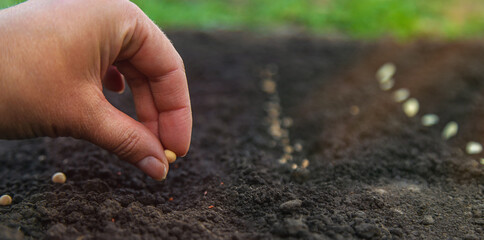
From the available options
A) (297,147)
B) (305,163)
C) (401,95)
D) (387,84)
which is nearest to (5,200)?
(305,163)

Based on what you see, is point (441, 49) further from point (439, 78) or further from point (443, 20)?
→ point (443, 20)

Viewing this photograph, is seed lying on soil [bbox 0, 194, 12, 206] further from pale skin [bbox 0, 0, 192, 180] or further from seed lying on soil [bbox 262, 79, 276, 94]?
seed lying on soil [bbox 262, 79, 276, 94]

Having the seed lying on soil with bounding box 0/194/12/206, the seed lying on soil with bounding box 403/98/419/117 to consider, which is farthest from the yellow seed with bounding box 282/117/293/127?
the seed lying on soil with bounding box 0/194/12/206

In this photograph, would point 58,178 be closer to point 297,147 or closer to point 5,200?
point 5,200

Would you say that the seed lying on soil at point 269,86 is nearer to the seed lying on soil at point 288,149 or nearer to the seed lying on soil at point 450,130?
the seed lying on soil at point 288,149

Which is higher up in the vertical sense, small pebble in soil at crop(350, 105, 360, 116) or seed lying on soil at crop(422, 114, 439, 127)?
seed lying on soil at crop(422, 114, 439, 127)

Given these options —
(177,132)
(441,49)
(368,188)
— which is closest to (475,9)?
(441,49)
